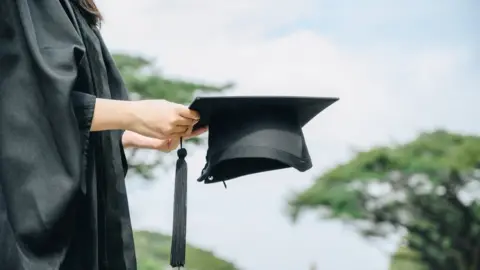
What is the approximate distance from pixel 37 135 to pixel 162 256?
469cm

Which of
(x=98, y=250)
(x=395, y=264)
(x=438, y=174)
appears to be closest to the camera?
(x=98, y=250)

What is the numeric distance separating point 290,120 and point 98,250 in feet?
0.96

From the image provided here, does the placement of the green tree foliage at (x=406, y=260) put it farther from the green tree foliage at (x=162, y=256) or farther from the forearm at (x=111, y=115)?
the forearm at (x=111, y=115)

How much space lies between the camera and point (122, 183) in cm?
106

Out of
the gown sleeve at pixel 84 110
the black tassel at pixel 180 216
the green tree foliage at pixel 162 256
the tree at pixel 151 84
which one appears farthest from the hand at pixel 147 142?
the tree at pixel 151 84

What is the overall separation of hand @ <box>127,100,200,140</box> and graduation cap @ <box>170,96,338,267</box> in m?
0.03

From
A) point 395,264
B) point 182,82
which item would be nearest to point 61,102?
point 395,264

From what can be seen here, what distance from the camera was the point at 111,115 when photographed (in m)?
0.95

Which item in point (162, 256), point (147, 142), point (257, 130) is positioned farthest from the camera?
point (162, 256)

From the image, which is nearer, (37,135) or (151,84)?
(37,135)

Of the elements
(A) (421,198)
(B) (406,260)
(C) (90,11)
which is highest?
(C) (90,11)

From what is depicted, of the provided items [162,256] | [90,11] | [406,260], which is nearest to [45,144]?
[90,11]

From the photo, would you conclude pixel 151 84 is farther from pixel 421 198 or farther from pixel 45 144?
pixel 45 144

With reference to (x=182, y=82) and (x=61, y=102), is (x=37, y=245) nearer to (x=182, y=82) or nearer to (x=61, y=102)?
(x=61, y=102)
